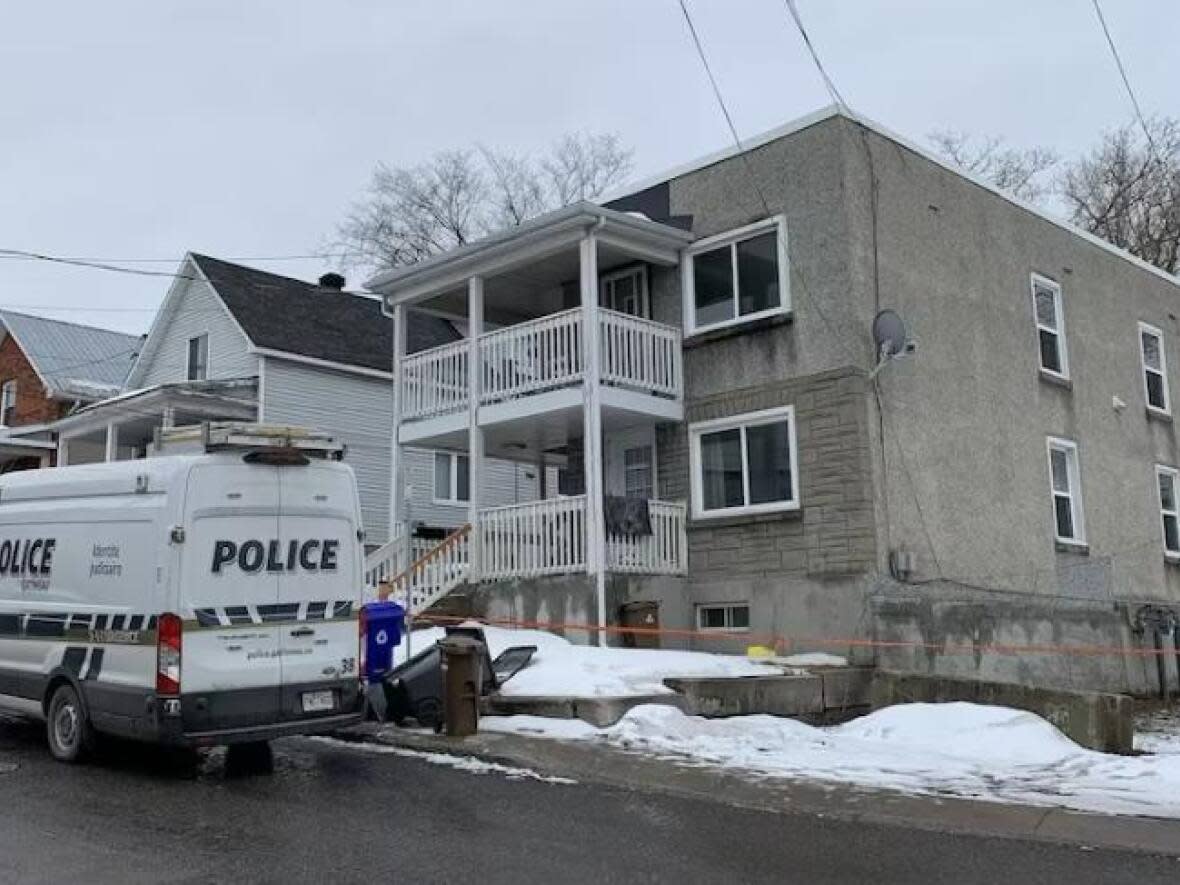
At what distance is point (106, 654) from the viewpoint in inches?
359

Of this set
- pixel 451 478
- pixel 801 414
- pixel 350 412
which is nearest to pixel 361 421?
pixel 350 412

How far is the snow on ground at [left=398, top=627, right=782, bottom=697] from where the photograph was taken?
1179cm

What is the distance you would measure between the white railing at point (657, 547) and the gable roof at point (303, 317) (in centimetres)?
1283

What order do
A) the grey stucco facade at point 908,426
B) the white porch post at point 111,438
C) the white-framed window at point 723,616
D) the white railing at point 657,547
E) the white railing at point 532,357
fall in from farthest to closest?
the white porch post at point 111,438
the white railing at point 532,357
the white-framed window at point 723,616
the white railing at point 657,547
the grey stucco facade at point 908,426

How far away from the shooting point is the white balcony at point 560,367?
1625 cm

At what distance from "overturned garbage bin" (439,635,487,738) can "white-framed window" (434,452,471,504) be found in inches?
695

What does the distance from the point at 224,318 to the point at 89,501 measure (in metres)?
18.4

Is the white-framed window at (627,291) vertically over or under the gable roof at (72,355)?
under

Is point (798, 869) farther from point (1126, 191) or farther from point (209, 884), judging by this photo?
point (1126, 191)

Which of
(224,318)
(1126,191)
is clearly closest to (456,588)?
(224,318)

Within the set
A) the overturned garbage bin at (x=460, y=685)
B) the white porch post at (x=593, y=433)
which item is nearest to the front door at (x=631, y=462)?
the white porch post at (x=593, y=433)

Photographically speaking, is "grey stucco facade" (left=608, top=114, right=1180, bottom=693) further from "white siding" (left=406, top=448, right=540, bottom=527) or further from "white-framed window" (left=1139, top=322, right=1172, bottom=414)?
"white siding" (left=406, top=448, right=540, bottom=527)

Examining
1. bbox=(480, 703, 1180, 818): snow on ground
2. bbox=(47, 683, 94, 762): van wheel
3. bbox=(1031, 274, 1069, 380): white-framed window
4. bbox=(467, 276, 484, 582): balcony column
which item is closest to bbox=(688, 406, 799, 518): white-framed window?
bbox=(467, 276, 484, 582): balcony column

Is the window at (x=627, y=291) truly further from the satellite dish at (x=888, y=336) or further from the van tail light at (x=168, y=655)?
the van tail light at (x=168, y=655)
